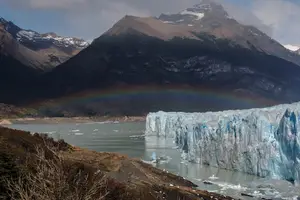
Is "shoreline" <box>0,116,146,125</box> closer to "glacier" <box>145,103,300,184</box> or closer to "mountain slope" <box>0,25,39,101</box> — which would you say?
"mountain slope" <box>0,25,39,101</box>

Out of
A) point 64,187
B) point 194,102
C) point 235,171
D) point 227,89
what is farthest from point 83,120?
point 64,187

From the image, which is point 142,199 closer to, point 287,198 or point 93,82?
point 287,198

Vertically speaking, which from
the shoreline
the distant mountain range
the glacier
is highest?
the distant mountain range

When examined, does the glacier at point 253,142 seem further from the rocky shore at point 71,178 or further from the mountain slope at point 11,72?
the mountain slope at point 11,72

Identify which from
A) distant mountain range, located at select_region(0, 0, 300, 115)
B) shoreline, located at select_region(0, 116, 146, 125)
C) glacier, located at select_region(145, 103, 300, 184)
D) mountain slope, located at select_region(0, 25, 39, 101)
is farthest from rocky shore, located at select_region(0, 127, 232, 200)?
mountain slope, located at select_region(0, 25, 39, 101)

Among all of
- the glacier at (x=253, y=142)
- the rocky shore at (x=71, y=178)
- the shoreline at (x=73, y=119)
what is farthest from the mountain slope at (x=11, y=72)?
the rocky shore at (x=71, y=178)

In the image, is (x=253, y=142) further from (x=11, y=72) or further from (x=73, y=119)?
(x=11, y=72)

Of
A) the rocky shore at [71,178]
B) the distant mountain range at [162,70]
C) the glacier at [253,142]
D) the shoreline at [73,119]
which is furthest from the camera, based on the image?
the distant mountain range at [162,70]

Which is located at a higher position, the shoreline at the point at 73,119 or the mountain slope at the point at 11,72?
the mountain slope at the point at 11,72
